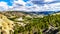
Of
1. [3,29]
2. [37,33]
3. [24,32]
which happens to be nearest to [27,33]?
[24,32]

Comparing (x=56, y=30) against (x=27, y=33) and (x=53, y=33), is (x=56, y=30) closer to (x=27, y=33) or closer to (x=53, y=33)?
(x=53, y=33)

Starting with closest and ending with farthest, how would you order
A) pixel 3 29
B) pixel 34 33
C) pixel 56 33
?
pixel 56 33 < pixel 3 29 < pixel 34 33

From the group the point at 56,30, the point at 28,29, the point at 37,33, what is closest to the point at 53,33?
the point at 56,30

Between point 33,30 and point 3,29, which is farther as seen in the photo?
point 33,30

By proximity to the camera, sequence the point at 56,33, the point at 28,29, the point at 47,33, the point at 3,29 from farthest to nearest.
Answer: the point at 28,29
the point at 3,29
the point at 47,33
the point at 56,33

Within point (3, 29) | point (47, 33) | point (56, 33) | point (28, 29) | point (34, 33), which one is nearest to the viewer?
point (56, 33)

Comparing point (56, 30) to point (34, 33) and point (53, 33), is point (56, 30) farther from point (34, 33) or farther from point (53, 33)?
point (34, 33)

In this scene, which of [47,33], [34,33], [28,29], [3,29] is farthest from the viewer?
[28,29]

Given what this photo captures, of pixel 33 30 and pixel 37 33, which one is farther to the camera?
pixel 33 30
